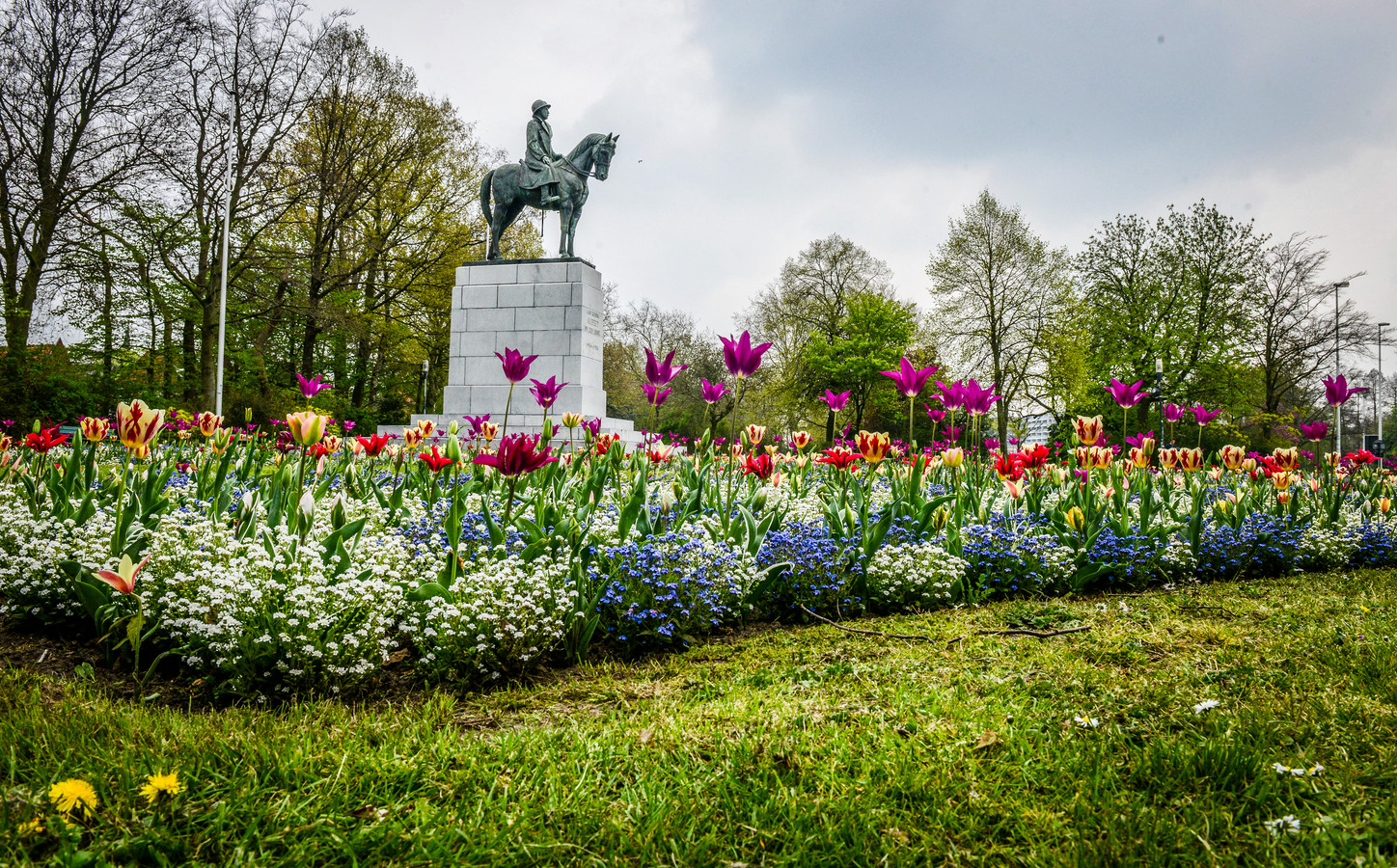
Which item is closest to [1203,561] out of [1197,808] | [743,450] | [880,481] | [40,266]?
[880,481]

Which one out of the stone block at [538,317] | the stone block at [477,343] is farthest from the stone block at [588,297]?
the stone block at [477,343]

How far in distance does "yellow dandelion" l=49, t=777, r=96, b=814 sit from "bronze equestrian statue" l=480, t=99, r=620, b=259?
14712 mm

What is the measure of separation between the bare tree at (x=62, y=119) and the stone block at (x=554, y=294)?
31.7 ft

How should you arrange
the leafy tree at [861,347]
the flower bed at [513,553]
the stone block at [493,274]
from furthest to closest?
the leafy tree at [861,347] < the stone block at [493,274] < the flower bed at [513,553]

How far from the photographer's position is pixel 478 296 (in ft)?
51.7

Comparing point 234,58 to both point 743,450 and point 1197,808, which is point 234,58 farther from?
point 1197,808

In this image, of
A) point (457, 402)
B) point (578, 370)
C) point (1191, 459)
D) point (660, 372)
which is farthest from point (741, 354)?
point (457, 402)

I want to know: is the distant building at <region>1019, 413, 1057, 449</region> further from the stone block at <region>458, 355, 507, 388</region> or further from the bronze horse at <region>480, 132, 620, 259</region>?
the stone block at <region>458, 355, 507, 388</region>

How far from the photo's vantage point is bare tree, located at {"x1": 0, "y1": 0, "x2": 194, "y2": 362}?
16.0 m

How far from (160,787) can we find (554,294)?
46.1 ft

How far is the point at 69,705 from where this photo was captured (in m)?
2.19

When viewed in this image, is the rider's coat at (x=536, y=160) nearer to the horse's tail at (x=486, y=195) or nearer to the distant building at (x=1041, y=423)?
the horse's tail at (x=486, y=195)

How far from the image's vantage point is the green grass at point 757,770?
5.33 feet

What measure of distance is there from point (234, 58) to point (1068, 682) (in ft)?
75.9
